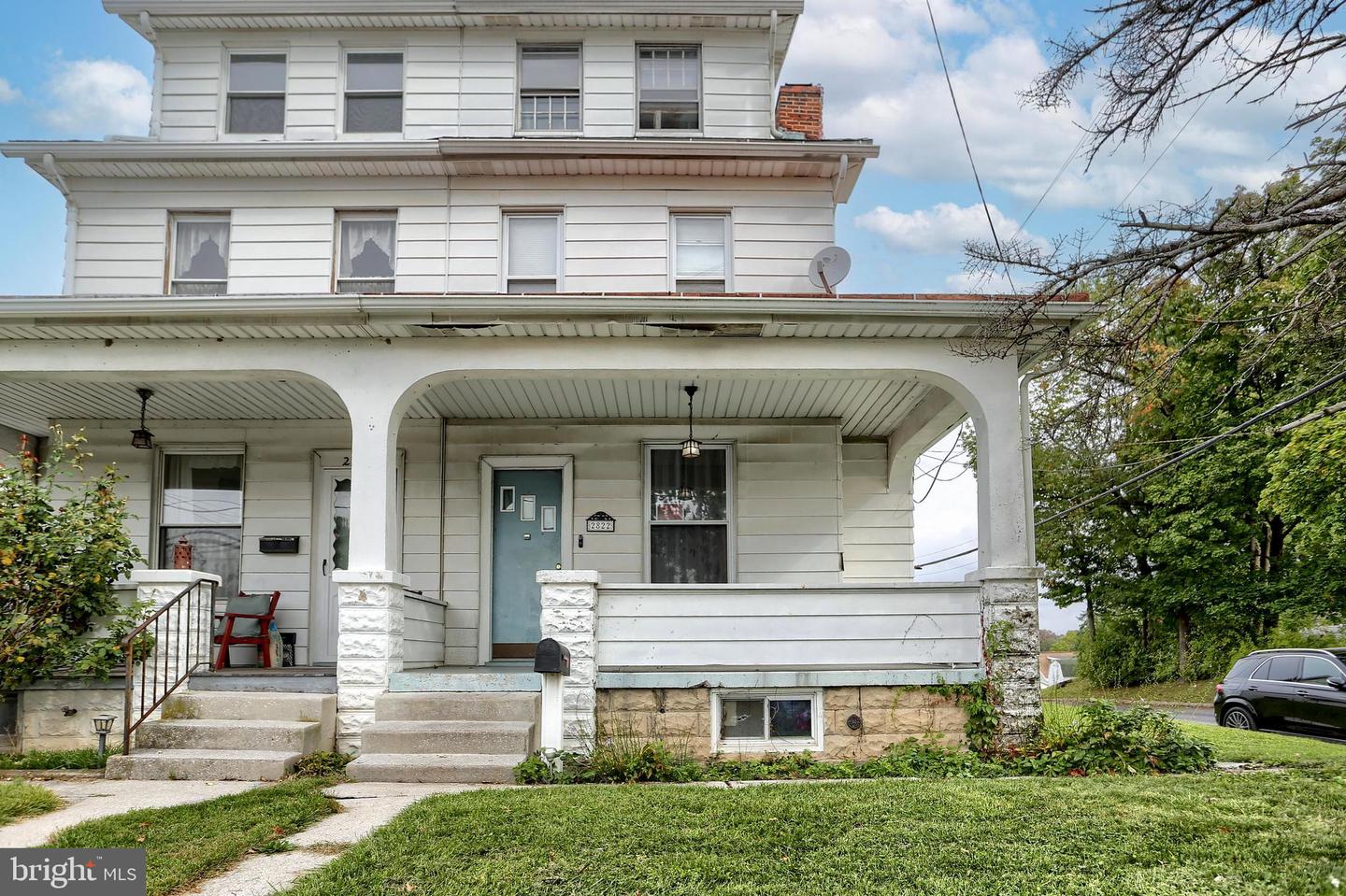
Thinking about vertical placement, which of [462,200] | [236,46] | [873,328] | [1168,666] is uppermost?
[236,46]

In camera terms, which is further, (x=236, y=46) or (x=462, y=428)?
(x=236, y=46)

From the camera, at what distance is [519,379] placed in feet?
29.5

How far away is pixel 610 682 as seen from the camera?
26.3 feet

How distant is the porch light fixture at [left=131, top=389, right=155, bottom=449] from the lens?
982cm

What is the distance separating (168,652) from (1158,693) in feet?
68.2

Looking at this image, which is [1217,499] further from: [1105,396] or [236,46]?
[236,46]

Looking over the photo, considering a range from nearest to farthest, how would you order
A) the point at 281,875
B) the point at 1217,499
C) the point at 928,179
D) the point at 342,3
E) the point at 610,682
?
the point at 281,875 → the point at 610,682 → the point at 342,3 → the point at 928,179 → the point at 1217,499

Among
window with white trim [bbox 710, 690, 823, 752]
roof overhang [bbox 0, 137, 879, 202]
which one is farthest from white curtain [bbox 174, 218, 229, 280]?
window with white trim [bbox 710, 690, 823, 752]

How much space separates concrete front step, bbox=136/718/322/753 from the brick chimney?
334 inches

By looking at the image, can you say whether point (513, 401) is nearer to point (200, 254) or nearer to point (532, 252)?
point (532, 252)

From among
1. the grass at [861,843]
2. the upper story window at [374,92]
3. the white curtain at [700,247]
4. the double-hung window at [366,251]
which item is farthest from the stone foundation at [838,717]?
the upper story window at [374,92]

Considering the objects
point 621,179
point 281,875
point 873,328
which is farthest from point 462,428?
point 281,875

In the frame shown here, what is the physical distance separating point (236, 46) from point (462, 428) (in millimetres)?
5402

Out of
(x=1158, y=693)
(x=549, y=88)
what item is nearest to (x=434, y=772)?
(x=549, y=88)
